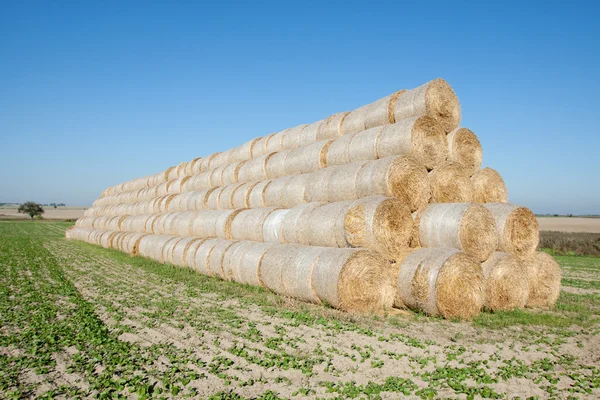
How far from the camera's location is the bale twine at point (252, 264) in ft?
38.6

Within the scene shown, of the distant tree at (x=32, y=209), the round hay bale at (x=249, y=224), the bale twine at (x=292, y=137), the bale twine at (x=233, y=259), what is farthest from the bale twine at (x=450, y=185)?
the distant tree at (x=32, y=209)

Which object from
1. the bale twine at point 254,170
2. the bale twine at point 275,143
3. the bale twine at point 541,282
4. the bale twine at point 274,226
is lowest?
the bale twine at point 541,282

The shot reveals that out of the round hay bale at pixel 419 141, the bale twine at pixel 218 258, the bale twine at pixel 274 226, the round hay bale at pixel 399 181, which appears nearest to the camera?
the round hay bale at pixel 399 181

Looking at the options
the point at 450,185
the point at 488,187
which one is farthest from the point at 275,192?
the point at 488,187

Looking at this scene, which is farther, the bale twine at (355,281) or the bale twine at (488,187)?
the bale twine at (488,187)

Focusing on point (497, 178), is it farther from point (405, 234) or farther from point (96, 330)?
point (96, 330)

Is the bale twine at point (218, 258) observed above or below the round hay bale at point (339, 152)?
below

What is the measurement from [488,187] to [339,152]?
13.6 ft

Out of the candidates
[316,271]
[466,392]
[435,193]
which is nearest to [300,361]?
[466,392]

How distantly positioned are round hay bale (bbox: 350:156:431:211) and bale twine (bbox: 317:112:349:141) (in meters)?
3.91

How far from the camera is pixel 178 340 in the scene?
731 centimetres

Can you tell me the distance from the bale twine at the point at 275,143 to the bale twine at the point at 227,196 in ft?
6.44

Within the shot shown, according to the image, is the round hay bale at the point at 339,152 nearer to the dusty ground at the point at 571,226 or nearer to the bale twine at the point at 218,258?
the bale twine at the point at 218,258

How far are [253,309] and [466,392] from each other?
210 inches
